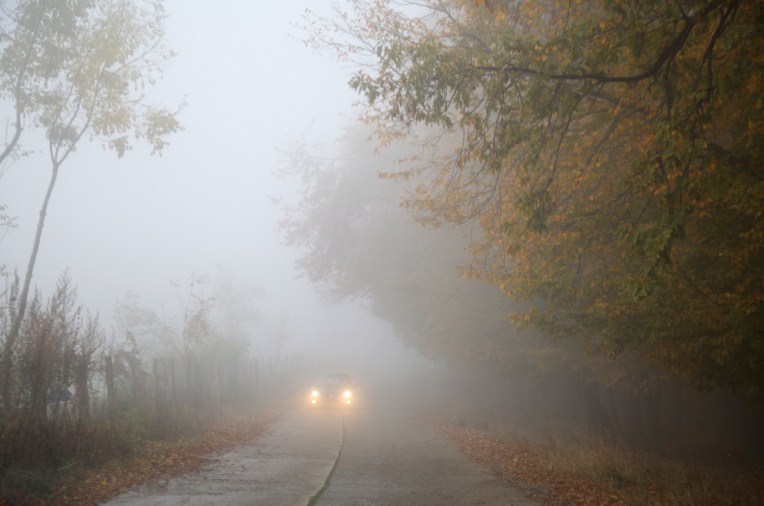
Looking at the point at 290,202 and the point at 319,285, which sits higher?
the point at 290,202

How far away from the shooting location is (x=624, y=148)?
415 inches

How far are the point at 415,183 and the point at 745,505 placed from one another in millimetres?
21328

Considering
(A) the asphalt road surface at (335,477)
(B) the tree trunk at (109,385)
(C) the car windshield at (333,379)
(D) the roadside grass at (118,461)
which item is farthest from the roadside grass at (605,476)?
(C) the car windshield at (333,379)

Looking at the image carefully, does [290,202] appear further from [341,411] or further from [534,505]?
[534,505]

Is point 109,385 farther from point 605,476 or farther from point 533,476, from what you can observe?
point 605,476

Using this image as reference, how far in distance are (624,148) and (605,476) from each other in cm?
593

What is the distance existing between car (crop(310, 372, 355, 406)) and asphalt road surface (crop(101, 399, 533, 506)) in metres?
12.4

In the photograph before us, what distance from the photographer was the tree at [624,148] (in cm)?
731

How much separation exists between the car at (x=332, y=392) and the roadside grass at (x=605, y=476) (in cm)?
1506

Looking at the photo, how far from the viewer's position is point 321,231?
32844mm

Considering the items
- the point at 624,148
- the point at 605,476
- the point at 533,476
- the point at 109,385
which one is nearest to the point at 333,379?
the point at 109,385

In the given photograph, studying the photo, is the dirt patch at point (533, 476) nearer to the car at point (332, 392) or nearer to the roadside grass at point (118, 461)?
the roadside grass at point (118, 461)

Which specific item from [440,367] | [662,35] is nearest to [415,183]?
[662,35]

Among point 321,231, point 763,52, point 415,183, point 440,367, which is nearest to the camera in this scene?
point 763,52
